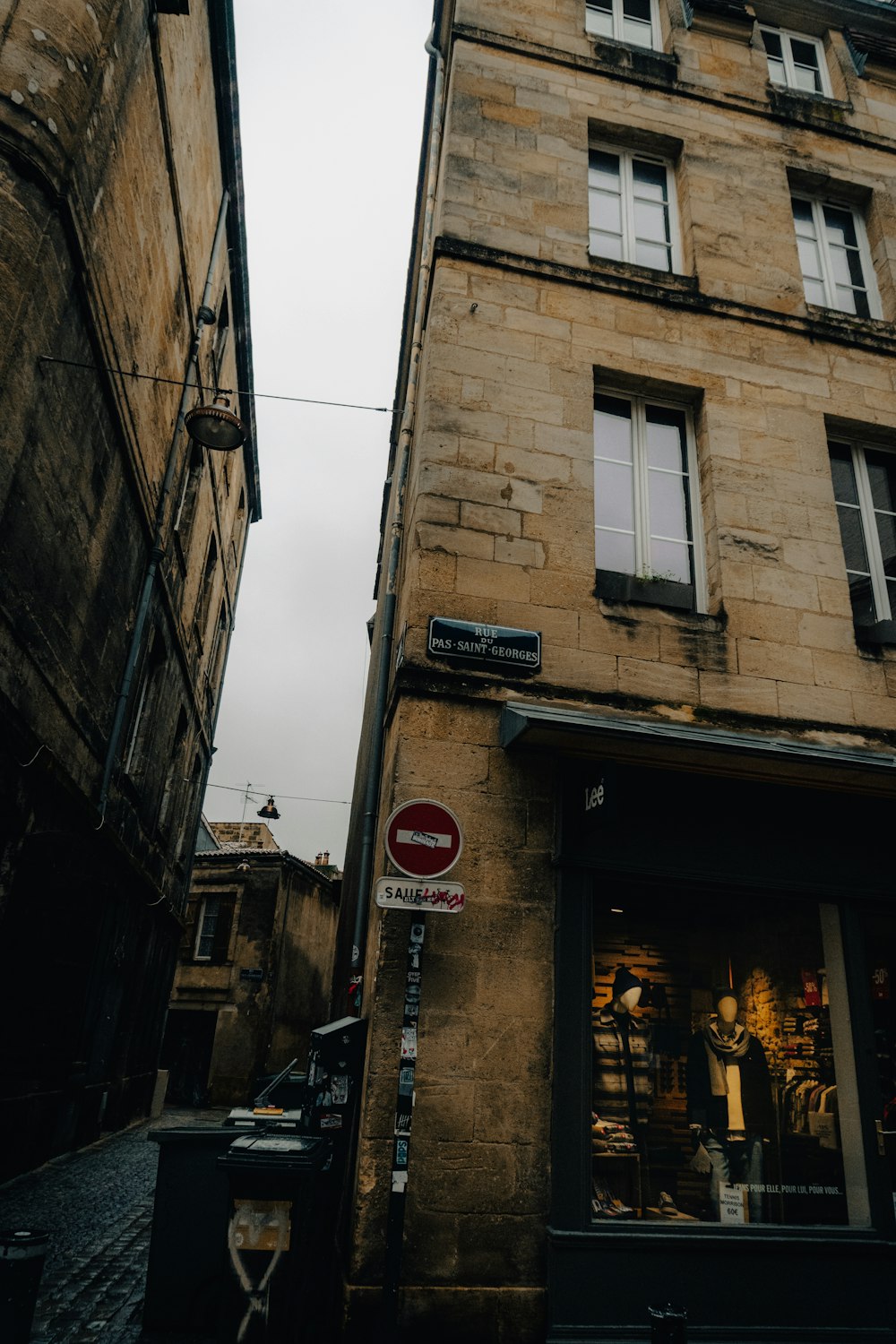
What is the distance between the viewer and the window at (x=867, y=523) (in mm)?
7138

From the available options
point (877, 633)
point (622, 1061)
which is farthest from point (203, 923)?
point (877, 633)

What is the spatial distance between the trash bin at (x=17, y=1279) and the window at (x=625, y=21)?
12.1 m

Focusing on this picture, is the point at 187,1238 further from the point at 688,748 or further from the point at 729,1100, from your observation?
the point at 688,748

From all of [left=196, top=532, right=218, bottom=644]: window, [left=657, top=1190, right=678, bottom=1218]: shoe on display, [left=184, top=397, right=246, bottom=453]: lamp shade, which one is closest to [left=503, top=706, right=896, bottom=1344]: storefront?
[left=657, top=1190, right=678, bottom=1218]: shoe on display

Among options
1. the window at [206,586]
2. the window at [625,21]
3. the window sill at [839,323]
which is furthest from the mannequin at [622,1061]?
the window at [206,586]

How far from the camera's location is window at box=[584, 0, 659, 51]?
378 inches

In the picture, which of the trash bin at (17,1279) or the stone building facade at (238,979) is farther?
the stone building facade at (238,979)

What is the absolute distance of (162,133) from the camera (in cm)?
968

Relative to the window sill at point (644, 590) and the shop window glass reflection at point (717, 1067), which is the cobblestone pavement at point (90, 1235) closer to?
the shop window glass reflection at point (717, 1067)

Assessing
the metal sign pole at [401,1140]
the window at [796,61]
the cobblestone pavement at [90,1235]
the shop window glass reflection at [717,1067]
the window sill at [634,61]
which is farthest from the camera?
the window at [796,61]

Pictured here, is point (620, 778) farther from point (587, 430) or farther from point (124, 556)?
point (124, 556)

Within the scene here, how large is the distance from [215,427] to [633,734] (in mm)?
6588

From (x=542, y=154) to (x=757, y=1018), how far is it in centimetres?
823

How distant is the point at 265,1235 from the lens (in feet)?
12.8
